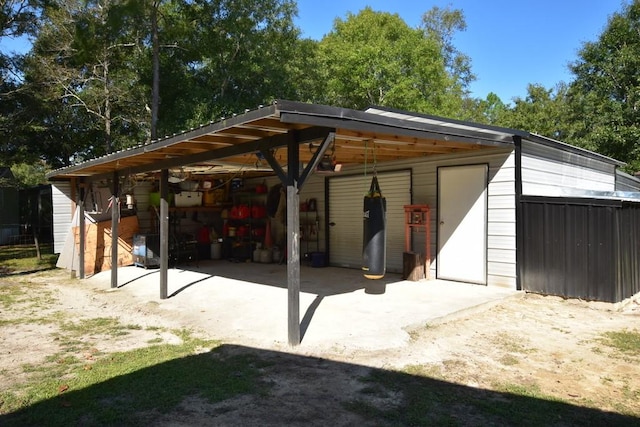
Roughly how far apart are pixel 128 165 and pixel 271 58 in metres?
10.5

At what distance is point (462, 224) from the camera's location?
24.4 feet

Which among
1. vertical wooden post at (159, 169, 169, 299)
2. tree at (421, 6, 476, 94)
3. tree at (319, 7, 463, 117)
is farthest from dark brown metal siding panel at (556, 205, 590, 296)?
tree at (421, 6, 476, 94)

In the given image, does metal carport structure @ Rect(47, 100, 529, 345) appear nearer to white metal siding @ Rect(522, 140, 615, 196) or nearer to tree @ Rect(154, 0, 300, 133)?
white metal siding @ Rect(522, 140, 615, 196)

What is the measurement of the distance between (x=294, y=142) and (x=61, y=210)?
9.78 meters

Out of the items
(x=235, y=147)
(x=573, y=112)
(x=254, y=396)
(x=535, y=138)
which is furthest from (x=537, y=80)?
(x=254, y=396)

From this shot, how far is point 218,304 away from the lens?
6363mm

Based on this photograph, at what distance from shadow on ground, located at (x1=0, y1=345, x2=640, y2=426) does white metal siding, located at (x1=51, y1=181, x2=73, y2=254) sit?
9.38 metres

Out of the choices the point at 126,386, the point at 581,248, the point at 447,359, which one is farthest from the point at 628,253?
the point at 126,386

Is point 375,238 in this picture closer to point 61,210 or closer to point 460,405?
point 460,405

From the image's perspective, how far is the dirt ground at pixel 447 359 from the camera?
301cm

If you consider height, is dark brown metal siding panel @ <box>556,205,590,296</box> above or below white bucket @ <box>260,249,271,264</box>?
above

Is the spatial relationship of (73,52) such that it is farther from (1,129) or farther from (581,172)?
(581,172)

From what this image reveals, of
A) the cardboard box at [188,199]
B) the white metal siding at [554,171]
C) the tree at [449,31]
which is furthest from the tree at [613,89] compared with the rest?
the cardboard box at [188,199]

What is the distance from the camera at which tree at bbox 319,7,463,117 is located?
21.3m
